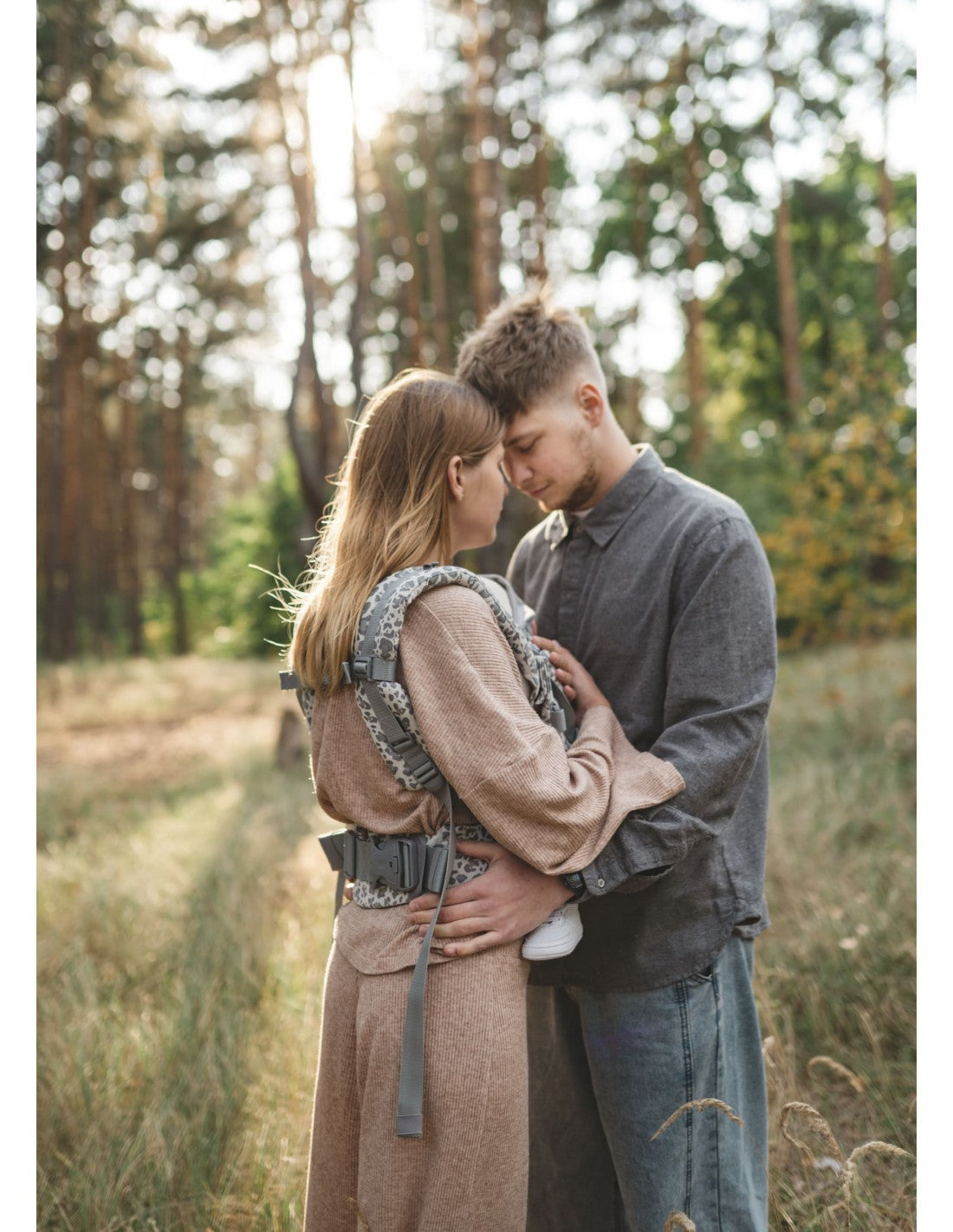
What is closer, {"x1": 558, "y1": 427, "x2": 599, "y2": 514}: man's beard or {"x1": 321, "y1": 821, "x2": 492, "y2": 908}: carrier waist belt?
{"x1": 321, "y1": 821, "x2": 492, "y2": 908}: carrier waist belt

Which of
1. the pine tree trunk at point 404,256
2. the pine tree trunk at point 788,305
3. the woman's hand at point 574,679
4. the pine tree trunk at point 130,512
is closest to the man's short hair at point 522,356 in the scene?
the woman's hand at point 574,679

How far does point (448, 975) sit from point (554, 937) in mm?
232

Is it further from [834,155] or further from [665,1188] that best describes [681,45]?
[665,1188]

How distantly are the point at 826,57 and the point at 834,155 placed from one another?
19.8 feet

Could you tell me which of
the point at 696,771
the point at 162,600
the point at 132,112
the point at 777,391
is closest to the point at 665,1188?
the point at 696,771

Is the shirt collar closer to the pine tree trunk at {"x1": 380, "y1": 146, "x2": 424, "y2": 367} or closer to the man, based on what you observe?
the man

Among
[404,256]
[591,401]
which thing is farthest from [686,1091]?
[404,256]

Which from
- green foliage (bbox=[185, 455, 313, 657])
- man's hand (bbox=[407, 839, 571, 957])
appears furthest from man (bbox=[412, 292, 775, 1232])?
green foliage (bbox=[185, 455, 313, 657])

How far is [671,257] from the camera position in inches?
757

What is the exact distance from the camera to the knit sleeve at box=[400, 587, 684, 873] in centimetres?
170

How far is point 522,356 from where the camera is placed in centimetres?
221

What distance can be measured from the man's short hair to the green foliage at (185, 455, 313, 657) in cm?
1394

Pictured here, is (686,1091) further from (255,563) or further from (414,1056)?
(255,563)

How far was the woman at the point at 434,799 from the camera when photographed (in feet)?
5.57
